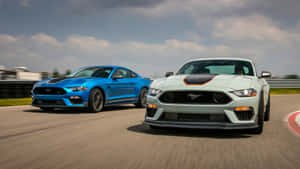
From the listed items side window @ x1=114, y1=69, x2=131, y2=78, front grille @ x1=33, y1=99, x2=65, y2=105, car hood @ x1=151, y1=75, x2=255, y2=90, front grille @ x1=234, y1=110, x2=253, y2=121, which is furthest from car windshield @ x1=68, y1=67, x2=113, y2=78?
front grille @ x1=234, y1=110, x2=253, y2=121

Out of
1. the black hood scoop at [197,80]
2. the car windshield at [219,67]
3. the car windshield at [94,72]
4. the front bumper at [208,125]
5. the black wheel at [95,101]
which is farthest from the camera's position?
the car windshield at [94,72]

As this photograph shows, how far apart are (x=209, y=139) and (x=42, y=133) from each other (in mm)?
2765

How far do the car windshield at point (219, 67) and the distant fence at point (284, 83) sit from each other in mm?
26236

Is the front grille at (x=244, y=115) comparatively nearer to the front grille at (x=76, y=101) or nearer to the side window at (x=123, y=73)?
the front grille at (x=76, y=101)

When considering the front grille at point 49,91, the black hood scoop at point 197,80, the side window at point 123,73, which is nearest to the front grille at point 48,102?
→ the front grille at point 49,91

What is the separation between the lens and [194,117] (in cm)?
526

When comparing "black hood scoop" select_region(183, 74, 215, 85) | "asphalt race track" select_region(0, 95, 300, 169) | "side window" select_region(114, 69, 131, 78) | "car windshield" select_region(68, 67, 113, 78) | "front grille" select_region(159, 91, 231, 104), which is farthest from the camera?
"side window" select_region(114, 69, 131, 78)

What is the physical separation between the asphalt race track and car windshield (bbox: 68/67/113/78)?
13.0 ft

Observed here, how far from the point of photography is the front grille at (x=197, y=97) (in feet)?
17.2

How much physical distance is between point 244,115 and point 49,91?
593 centimetres

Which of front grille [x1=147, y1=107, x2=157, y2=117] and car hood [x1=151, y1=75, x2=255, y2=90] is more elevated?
car hood [x1=151, y1=75, x2=255, y2=90]

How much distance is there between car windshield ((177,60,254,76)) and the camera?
684cm

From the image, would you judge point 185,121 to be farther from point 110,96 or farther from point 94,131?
point 110,96

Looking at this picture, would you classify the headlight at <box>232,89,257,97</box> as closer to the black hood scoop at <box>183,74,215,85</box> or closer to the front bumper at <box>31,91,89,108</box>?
the black hood scoop at <box>183,74,215,85</box>
